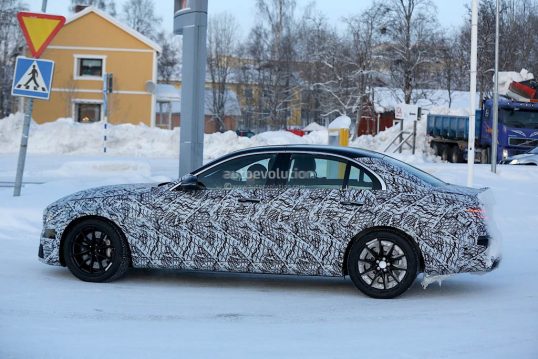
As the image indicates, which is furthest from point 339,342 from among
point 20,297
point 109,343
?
point 20,297

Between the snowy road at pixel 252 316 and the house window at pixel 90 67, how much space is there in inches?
1817

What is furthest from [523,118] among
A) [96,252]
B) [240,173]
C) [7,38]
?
[7,38]

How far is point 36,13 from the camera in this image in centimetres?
1391

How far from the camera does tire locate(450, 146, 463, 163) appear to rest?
38.9m

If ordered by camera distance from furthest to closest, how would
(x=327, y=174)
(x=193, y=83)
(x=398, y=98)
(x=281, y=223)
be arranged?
(x=398, y=98) → (x=193, y=83) → (x=327, y=174) → (x=281, y=223)

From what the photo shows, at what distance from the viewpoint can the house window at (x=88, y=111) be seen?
55.7 m

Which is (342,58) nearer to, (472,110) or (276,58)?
(276,58)

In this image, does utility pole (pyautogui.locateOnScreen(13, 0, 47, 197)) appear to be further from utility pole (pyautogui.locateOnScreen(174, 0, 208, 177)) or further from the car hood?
the car hood

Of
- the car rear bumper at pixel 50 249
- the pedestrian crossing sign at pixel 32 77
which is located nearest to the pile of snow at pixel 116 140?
the pedestrian crossing sign at pixel 32 77

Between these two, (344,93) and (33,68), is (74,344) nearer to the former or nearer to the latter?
(33,68)

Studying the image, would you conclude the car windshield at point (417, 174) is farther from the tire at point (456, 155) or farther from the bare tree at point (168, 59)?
the bare tree at point (168, 59)

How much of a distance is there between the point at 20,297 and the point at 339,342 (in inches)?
125

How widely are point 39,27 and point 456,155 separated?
28.1 m

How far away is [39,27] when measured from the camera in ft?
46.0
